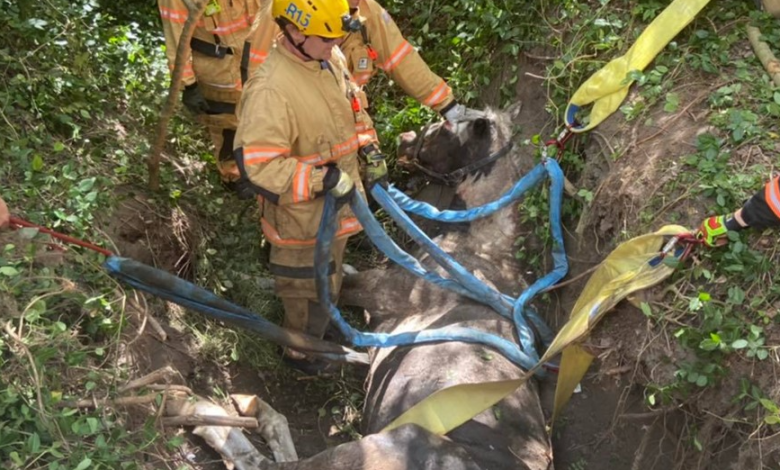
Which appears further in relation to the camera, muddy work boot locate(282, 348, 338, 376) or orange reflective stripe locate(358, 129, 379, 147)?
muddy work boot locate(282, 348, 338, 376)

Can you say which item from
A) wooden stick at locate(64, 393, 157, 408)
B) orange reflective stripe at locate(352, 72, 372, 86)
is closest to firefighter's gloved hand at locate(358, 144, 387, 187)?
orange reflective stripe at locate(352, 72, 372, 86)

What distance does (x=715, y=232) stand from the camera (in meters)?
3.24

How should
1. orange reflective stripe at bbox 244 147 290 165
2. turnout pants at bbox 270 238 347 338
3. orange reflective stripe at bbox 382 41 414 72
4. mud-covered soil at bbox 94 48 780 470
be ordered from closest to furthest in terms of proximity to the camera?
mud-covered soil at bbox 94 48 780 470, orange reflective stripe at bbox 244 147 290 165, turnout pants at bbox 270 238 347 338, orange reflective stripe at bbox 382 41 414 72

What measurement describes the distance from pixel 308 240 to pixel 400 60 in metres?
1.21

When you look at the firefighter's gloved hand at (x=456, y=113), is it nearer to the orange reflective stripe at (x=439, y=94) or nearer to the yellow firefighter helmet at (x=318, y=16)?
the orange reflective stripe at (x=439, y=94)

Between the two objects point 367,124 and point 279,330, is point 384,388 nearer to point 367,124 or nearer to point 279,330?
point 279,330

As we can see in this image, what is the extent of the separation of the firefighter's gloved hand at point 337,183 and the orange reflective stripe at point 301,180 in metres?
0.09

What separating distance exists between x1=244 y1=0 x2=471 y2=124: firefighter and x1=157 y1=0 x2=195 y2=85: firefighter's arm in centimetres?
49

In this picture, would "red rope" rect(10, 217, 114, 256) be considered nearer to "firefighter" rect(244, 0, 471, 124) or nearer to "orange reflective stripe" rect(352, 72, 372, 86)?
"firefighter" rect(244, 0, 471, 124)

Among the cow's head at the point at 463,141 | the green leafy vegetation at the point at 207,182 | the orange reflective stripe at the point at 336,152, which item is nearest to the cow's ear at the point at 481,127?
the cow's head at the point at 463,141

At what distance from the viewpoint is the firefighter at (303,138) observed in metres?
3.64

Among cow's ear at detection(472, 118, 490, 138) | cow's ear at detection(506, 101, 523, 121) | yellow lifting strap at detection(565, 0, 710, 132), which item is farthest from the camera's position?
cow's ear at detection(506, 101, 523, 121)

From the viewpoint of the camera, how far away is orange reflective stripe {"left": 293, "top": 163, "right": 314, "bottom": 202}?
3.71 m

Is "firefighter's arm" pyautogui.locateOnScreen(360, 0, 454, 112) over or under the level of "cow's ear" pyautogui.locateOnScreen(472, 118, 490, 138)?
over
